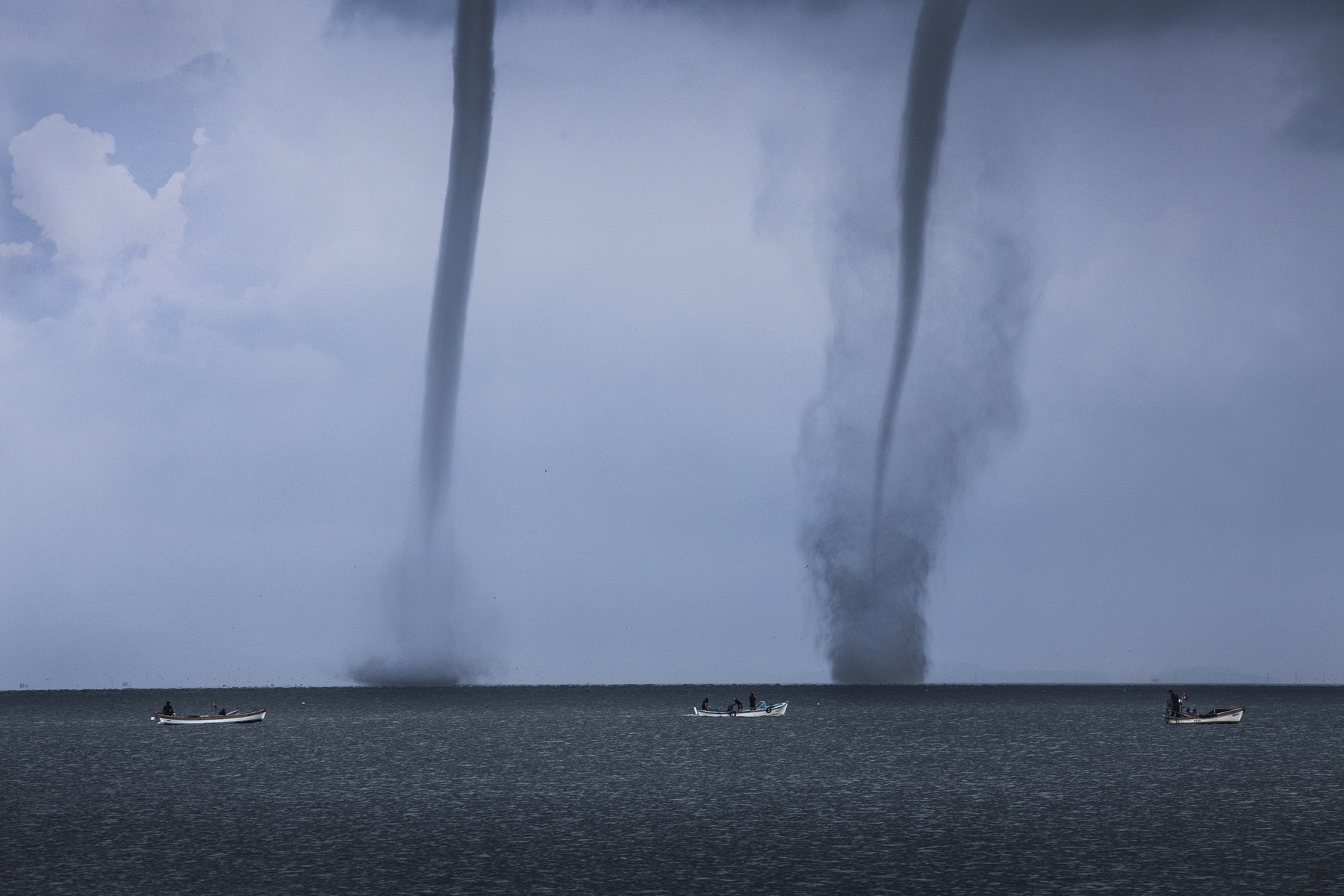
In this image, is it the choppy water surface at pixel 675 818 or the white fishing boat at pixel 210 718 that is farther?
the white fishing boat at pixel 210 718

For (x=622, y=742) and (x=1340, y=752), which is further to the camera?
(x=622, y=742)

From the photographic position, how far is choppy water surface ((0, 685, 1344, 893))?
169 feet

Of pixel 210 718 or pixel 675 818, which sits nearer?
pixel 675 818

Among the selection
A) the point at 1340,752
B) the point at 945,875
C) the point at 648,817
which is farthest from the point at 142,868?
the point at 1340,752

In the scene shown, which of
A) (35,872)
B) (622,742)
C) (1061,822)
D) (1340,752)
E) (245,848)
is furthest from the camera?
(622,742)

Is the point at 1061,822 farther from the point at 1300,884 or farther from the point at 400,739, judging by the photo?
the point at 400,739

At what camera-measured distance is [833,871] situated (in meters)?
52.7

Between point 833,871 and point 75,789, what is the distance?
2337 inches

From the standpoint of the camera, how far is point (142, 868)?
5369cm

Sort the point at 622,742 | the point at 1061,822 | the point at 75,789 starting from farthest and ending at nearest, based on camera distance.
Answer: the point at 622,742, the point at 75,789, the point at 1061,822

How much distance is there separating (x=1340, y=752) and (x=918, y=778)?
186 ft

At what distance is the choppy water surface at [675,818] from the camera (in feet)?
169

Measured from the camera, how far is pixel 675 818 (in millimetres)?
71250

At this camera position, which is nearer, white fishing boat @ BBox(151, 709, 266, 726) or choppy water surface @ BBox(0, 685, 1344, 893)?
choppy water surface @ BBox(0, 685, 1344, 893)
